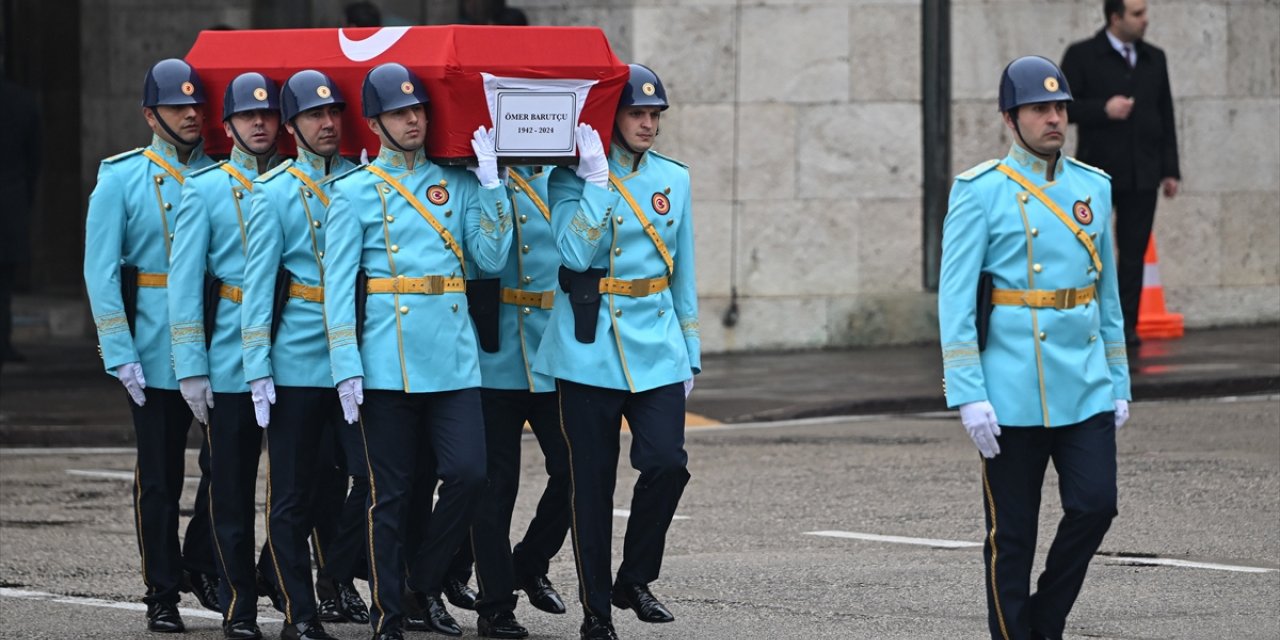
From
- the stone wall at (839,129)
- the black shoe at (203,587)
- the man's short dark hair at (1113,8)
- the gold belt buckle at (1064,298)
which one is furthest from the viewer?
the stone wall at (839,129)

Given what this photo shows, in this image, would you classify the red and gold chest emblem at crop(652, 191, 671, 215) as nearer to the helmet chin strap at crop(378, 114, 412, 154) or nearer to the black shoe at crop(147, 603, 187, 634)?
the helmet chin strap at crop(378, 114, 412, 154)

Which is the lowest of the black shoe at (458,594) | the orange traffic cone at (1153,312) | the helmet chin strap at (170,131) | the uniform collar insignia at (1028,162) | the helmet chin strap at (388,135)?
the black shoe at (458,594)

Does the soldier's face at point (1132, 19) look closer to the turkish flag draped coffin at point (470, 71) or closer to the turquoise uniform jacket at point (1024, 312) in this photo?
the turkish flag draped coffin at point (470, 71)

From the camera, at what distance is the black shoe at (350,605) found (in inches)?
337

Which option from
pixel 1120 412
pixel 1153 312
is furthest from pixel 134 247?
pixel 1153 312

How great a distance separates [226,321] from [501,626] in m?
1.46

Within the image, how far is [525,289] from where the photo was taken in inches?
331

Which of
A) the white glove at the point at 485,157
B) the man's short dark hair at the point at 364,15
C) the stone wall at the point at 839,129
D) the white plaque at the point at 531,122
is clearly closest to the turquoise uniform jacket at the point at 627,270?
the white plaque at the point at 531,122

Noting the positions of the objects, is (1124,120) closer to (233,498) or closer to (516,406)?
(516,406)

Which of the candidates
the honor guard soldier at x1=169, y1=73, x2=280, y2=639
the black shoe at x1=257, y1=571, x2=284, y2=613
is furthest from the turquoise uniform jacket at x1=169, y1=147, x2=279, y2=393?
the black shoe at x1=257, y1=571, x2=284, y2=613

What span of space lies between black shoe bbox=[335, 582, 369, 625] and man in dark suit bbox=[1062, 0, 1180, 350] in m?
8.63

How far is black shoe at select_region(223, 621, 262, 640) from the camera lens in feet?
26.9

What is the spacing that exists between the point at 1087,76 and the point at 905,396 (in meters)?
2.80

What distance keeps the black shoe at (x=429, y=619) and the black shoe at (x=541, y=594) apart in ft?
1.06
